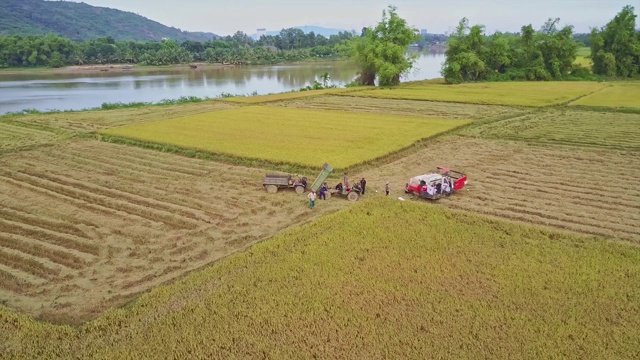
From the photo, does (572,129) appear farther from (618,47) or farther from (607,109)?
(618,47)

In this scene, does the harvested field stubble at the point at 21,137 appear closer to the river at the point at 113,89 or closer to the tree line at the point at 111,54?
the river at the point at 113,89

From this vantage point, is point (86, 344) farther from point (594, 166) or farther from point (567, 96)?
point (567, 96)

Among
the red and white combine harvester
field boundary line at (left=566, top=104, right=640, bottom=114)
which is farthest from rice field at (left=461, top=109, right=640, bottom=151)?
the red and white combine harvester

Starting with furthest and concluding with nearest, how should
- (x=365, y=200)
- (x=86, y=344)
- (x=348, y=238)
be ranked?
1. (x=365, y=200)
2. (x=348, y=238)
3. (x=86, y=344)

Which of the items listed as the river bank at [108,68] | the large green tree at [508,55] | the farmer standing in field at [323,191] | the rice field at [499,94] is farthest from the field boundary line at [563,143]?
the river bank at [108,68]

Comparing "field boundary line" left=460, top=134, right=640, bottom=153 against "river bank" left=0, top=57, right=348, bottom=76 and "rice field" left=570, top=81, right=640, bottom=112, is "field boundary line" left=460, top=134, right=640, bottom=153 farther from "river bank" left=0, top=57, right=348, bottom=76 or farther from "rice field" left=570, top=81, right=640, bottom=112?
"river bank" left=0, top=57, right=348, bottom=76

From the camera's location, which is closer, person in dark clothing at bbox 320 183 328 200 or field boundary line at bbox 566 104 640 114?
person in dark clothing at bbox 320 183 328 200

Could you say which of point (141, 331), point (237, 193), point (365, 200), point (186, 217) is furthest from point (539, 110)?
point (141, 331)
